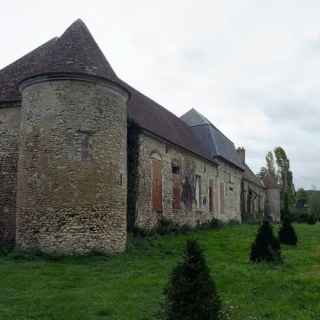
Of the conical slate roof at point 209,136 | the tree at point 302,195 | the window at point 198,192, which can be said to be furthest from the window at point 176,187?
the tree at point 302,195

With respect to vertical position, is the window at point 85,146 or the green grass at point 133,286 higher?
the window at point 85,146

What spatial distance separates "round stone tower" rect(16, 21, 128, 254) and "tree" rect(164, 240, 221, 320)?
8.68m

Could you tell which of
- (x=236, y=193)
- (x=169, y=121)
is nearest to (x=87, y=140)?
(x=169, y=121)

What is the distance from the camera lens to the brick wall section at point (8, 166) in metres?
18.2

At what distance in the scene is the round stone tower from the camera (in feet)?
51.2

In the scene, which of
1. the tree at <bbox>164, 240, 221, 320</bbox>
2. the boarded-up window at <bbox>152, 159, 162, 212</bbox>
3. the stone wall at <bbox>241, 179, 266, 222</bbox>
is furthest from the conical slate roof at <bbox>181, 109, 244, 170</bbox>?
the tree at <bbox>164, 240, 221, 320</bbox>

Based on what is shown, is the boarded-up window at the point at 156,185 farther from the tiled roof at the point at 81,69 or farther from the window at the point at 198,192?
the window at the point at 198,192

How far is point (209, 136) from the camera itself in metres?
32.9

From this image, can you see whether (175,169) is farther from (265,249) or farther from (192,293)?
(192,293)

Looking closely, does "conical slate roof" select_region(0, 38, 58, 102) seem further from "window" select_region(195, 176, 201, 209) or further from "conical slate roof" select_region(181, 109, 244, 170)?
"conical slate roof" select_region(181, 109, 244, 170)

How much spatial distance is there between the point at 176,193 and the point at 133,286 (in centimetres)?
1368

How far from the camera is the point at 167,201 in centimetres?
2356

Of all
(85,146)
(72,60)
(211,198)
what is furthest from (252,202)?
(72,60)

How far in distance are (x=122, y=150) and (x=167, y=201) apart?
674 centimetres
